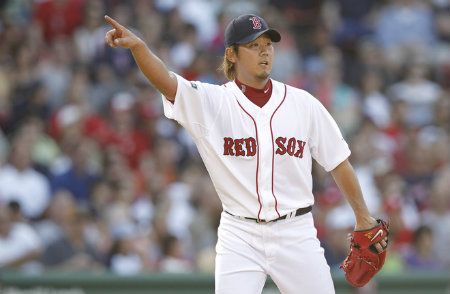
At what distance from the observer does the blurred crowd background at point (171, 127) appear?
10.5m

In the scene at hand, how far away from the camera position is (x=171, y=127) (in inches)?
476

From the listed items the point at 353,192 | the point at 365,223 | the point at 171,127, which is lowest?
the point at 365,223

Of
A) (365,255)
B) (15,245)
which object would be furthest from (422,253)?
(365,255)

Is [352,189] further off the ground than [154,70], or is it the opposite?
[154,70]

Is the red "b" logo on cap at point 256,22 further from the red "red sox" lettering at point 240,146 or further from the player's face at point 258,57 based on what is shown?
the red "red sox" lettering at point 240,146

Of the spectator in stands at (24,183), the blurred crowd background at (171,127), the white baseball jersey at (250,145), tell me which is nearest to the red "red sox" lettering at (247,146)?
the white baseball jersey at (250,145)

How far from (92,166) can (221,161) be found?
18.7ft

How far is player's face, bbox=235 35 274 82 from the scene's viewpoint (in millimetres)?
5828

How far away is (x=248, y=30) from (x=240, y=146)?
65 cm

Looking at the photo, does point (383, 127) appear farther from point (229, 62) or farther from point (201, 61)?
point (229, 62)

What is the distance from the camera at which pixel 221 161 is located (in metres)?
5.78

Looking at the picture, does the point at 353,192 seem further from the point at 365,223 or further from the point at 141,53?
the point at 141,53

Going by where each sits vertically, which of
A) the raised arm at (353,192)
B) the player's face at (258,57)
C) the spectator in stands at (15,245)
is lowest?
the spectator in stands at (15,245)

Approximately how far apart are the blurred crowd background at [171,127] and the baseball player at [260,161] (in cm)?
417
